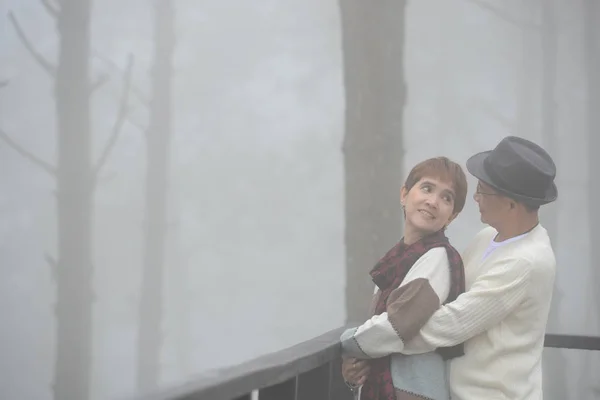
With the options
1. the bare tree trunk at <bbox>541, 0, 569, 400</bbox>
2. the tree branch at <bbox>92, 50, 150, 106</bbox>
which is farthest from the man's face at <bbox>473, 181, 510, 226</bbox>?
the tree branch at <bbox>92, 50, 150, 106</bbox>

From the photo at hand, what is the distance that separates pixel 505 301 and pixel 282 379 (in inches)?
16.5

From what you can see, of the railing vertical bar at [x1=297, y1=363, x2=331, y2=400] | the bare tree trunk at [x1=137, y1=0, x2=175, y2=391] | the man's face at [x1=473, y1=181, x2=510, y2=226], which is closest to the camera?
the man's face at [x1=473, y1=181, x2=510, y2=226]

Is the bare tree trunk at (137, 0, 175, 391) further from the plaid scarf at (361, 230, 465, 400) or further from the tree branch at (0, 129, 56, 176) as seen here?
the plaid scarf at (361, 230, 465, 400)

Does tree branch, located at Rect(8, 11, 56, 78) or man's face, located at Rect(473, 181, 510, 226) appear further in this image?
tree branch, located at Rect(8, 11, 56, 78)

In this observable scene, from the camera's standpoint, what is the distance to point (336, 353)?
150 cm

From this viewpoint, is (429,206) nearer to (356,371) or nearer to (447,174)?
(447,174)

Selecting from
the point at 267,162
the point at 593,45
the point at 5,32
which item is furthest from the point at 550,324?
the point at 5,32

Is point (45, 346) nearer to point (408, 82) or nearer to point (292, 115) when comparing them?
point (292, 115)

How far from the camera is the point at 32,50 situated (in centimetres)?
382

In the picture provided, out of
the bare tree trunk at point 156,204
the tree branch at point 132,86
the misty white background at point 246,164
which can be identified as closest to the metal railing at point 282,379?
the misty white background at point 246,164

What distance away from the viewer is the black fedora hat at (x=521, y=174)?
4.49 ft

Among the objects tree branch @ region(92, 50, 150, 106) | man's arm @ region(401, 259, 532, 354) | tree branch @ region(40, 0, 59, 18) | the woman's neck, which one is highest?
tree branch @ region(40, 0, 59, 18)

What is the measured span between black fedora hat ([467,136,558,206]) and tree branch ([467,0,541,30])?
1769mm

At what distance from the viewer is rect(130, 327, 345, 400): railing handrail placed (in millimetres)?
982
